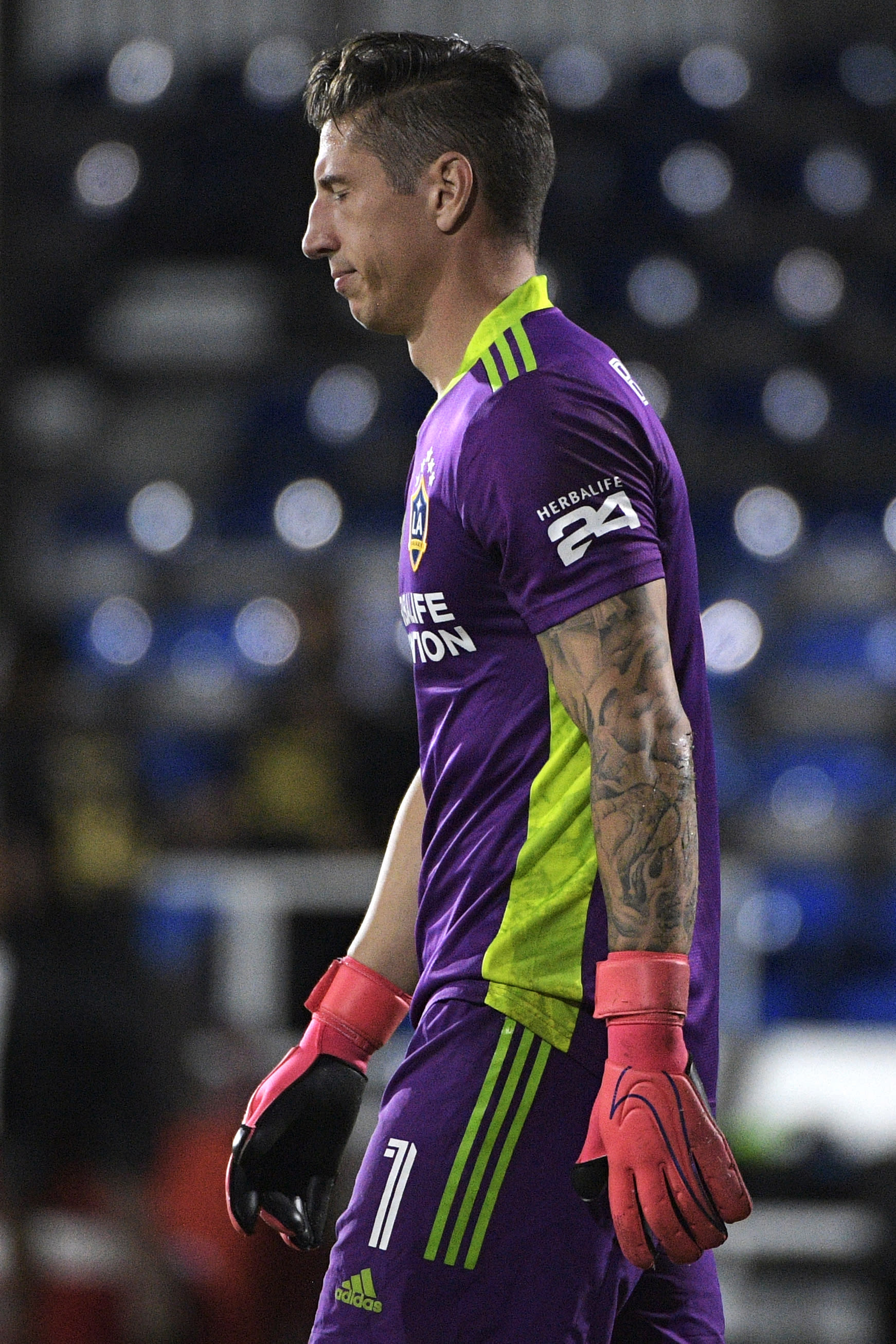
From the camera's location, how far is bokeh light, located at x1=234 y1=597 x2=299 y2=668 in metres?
8.40

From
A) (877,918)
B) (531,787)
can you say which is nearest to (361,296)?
(531,787)

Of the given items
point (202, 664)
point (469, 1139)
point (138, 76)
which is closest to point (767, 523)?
point (202, 664)

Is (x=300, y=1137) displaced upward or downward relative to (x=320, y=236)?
downward

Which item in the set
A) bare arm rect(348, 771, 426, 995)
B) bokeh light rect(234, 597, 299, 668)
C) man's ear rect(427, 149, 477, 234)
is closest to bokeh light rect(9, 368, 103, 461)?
bokeh light rect(234, 597, 299, 668)

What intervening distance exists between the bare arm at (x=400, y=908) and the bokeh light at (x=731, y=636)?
21.0 ft

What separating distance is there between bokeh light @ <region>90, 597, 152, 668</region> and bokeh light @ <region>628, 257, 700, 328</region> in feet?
10.0

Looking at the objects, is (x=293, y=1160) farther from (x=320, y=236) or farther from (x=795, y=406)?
(x=795, y=406)

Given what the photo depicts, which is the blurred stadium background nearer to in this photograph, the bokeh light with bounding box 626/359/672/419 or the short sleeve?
the bokeh light with bounding box 626/359/672/419

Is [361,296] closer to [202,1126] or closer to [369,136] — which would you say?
[369,136]

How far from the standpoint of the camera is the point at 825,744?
8.34m

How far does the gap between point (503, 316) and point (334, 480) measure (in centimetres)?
763

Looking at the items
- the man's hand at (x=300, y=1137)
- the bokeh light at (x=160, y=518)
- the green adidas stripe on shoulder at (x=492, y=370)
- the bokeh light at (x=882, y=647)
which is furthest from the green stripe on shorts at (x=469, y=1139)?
the bokeh light at (x=160, y=518)

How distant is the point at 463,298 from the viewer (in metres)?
1.77

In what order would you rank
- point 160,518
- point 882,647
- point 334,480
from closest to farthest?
point 882,647
point 334,480
point 160,518
